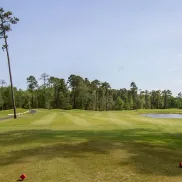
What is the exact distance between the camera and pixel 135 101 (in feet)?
512

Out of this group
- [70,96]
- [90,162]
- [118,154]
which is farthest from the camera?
[70,96]

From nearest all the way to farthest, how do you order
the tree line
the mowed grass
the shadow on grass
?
the mowed grass < the shadow on grass < the tree line

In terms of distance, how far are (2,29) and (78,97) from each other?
299ft

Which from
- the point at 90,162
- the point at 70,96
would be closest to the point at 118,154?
the point at 90,162

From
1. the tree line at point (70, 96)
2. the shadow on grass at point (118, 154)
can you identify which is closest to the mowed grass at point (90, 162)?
the shadow on grass at point (118, 154)

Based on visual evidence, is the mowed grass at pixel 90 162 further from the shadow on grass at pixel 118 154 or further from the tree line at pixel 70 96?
the tree line at pixel 70 96

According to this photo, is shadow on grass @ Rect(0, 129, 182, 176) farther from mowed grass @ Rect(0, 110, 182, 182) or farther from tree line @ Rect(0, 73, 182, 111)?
tree line @ Rect(0, 73, 182, 111)

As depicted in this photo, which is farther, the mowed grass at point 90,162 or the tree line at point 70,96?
the tree line at point 70,96

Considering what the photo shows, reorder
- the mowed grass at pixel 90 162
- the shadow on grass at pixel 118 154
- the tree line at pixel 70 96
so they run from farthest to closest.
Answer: the tree line at pixel 70 96
the shadow on grass at pixel 118 154
the mowed grass at pixel 90 162

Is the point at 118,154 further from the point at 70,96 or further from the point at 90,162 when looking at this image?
the point at 70,96

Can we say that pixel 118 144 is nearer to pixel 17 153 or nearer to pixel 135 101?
pixel 17 153

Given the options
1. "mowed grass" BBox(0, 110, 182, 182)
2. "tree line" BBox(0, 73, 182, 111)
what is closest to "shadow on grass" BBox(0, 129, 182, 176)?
"mowed grass" BBox(0, 110, 182, 182)

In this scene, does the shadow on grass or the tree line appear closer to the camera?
the shadow on grass

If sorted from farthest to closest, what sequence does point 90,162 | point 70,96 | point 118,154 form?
1. point 70,96
2. point 118,154
3. point 90,162
